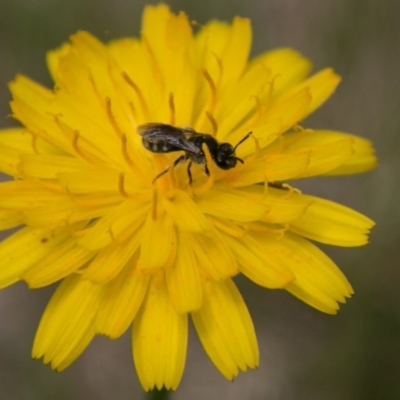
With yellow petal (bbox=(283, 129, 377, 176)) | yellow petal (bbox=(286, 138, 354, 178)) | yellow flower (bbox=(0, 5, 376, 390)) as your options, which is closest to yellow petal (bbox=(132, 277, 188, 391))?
yellow flower (bbox=(0, 5, 376, 390))

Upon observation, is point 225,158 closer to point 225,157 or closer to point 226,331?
point 225,157

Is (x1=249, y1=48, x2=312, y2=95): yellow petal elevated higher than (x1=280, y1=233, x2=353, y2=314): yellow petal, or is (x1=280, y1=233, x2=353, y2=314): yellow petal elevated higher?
(x1=249, y1=48, x2=312, y2=95): yellow petal

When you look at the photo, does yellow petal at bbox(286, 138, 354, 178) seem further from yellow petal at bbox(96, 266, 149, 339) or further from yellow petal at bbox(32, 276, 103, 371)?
yellow petal at bbox(32, 276, 103, 371)

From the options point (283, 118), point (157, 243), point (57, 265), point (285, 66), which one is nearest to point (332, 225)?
point (283, 118)

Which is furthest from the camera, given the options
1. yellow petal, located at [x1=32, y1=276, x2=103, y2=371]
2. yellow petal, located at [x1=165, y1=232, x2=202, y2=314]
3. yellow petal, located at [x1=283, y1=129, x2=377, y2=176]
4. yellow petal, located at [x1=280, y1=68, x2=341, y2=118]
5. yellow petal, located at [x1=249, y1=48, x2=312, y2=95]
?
yellow petal, located at [x1=249, y1=48, x2=312, y2=95]

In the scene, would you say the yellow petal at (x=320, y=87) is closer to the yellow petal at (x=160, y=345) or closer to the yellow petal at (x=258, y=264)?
the yellow petal at (x=258, y=264)

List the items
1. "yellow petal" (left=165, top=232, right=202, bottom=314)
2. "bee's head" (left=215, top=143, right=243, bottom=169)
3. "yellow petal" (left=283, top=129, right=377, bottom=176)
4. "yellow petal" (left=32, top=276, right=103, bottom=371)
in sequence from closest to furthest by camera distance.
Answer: "yellow petal" (left=165, top=232, right=202, bottom=314), "yellow petal" (left=32, top=276, right=103, bottom=371), "bee's head" (left=215, top=143, right=243, bottom=169), "yellow petal" (left=283, top=129, right=377, bottom=176)
